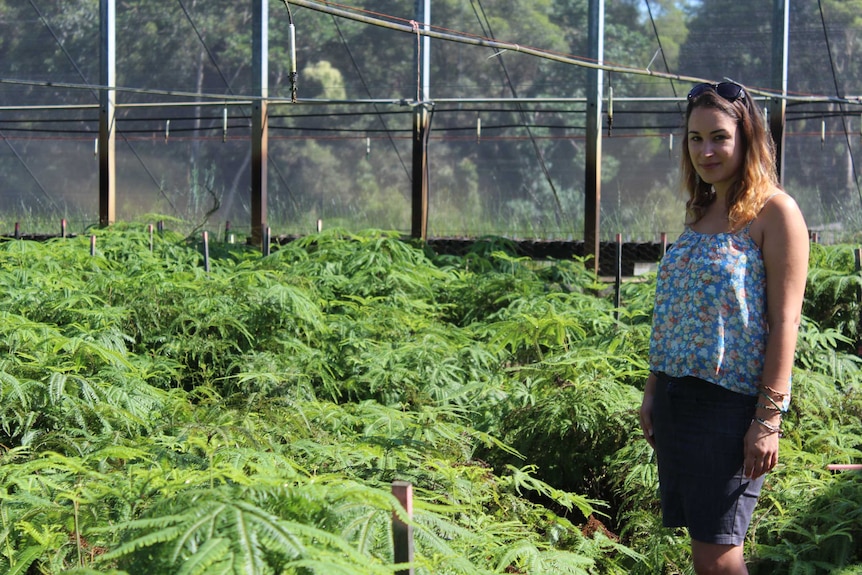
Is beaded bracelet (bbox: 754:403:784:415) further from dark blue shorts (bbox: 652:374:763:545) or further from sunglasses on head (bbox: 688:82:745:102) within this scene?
sunglasses on head (bbox: 688:82:745:102)

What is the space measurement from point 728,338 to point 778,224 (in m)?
0.31

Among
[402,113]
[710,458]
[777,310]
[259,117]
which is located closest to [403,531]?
[710,458]

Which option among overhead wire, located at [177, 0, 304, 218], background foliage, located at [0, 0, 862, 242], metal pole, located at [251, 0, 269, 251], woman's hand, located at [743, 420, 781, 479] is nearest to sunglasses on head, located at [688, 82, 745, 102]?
woman's hand, located at [743, 420, 781, 479]

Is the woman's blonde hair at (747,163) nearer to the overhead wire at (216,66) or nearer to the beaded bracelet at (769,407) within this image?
the beaded bracelet at (769,407)

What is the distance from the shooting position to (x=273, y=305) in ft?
20.2

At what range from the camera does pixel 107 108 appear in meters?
11.6

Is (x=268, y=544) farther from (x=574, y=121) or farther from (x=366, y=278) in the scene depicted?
(x=574, y=121)

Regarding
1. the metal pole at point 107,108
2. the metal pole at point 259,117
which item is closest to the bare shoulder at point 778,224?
the metal pole at point 259,117

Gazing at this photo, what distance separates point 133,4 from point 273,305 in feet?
31.4

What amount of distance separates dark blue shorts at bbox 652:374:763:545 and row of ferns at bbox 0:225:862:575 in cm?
60

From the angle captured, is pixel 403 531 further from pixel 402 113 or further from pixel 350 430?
pixel 402 113

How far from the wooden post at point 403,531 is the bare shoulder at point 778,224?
1.13 meters

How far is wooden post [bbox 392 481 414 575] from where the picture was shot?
211 cm

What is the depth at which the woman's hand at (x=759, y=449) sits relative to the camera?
249 centimetres
